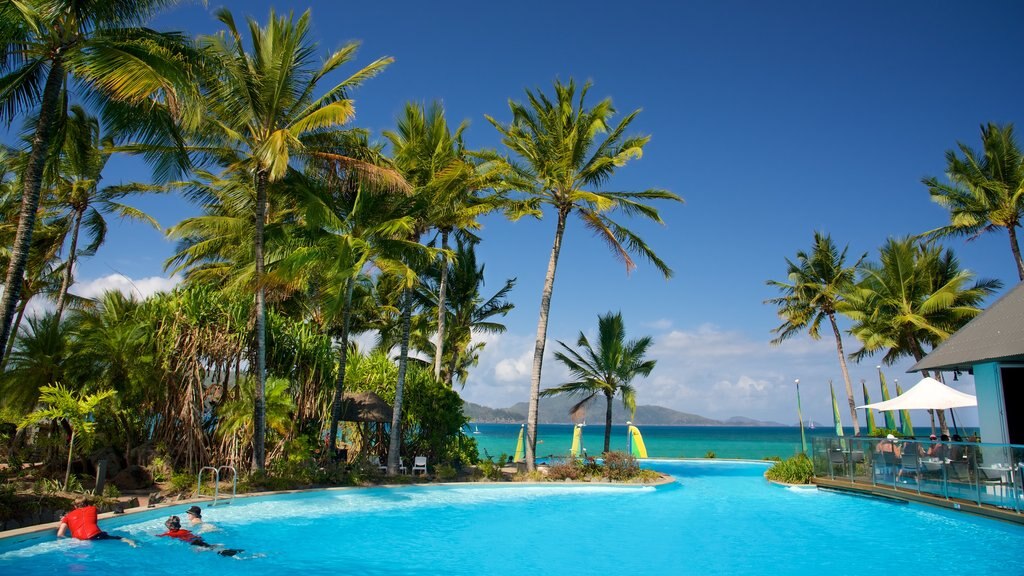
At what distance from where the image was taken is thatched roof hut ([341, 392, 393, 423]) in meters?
16.8

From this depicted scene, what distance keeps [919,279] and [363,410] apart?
66.5 feet

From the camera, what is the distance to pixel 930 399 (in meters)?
15.4

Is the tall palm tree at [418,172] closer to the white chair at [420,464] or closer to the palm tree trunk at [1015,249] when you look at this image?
the white chair at [420,464]

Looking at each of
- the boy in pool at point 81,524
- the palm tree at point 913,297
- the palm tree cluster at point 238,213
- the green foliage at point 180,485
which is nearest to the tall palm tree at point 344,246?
the palm tree cluster at point 238,213

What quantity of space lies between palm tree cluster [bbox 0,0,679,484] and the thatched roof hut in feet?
0.96

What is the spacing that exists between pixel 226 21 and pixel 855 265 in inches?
953

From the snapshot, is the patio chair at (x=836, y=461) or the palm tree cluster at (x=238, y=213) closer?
the palm tree cluster at (x=238, y=213)

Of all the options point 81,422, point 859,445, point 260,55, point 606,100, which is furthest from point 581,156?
point 81,422

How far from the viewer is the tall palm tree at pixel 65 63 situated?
8.23 meters

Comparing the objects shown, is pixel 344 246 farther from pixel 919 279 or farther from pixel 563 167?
pixel 919 279

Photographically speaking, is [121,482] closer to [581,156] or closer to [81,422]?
[81,422]

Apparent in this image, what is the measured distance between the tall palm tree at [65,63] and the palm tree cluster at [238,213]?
0.03 m

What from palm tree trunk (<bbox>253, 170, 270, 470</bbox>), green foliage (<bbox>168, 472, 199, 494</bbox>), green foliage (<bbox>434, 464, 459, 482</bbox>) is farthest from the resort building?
green foliage (<bbox>168, 472, 199, 494</bbox>)

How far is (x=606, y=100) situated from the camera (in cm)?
1816
